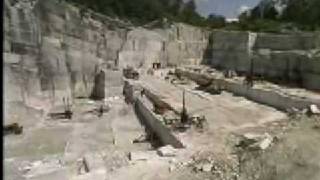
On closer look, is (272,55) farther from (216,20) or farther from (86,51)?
(216,20)

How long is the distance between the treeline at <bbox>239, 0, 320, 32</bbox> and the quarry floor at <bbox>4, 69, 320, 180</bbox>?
2129 cm

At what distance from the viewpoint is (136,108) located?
20.3 metres

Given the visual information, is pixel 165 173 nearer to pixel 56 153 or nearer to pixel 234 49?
pixel 56 153

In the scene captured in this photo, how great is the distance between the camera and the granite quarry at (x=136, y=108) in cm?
944

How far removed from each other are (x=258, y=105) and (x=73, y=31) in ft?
38.0

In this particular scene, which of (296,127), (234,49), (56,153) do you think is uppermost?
(234,49)

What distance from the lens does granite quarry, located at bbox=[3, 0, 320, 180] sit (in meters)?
9.44

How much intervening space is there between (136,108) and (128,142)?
6.27 meters

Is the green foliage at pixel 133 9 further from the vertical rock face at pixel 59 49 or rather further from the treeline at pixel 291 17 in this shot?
the vertical rock face at pixel 59 49

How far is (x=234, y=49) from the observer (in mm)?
35250

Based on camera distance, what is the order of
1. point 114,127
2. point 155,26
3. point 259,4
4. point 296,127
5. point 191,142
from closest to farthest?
point 191,142 < point 296,127 < point 114,127 < point 155,26 < point 259,4

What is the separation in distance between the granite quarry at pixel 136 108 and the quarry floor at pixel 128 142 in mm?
32

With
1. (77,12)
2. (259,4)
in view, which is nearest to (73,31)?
(77,12)

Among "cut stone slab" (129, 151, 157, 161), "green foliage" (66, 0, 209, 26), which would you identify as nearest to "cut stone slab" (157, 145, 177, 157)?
"cut stone slab" (129, 151, 157, 161)
